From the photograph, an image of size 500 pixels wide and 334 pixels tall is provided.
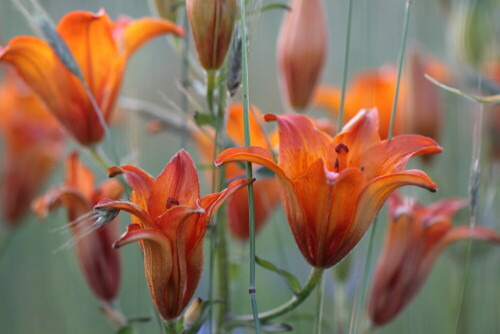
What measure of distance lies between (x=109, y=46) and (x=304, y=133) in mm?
352

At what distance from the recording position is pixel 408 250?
100 centimetres

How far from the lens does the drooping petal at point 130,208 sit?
2.15 ft

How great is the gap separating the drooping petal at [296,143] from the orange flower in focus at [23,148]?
82cm

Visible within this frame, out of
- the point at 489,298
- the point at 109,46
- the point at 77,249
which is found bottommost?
the point at 489,298

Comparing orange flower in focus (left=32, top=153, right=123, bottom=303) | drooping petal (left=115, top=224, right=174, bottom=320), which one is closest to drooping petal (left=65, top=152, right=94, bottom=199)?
orange flower in focus (left=32, top=153, right=123, bottom=303)

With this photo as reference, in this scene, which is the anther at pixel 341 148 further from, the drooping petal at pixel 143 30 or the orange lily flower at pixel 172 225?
the drooping petal at pixel 143 30

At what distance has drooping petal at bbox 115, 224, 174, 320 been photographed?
2.21 feet

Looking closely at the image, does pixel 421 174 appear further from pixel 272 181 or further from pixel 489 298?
pixel 489 298

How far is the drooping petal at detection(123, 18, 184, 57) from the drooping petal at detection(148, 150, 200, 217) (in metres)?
0.26

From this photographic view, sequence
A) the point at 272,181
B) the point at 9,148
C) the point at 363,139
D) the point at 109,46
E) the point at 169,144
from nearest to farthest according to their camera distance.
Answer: the point at 363,139
the point at 109,46
the point at 272,181
the point at 9,148
the point at 169,144

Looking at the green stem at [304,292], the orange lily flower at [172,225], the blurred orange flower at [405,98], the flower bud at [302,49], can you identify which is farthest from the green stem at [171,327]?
the blurred orange flower at [405,98]

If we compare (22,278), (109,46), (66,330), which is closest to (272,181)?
(109,46)

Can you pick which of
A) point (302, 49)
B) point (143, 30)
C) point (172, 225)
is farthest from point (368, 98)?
point (172, 225)

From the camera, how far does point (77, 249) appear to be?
41.5 inches
